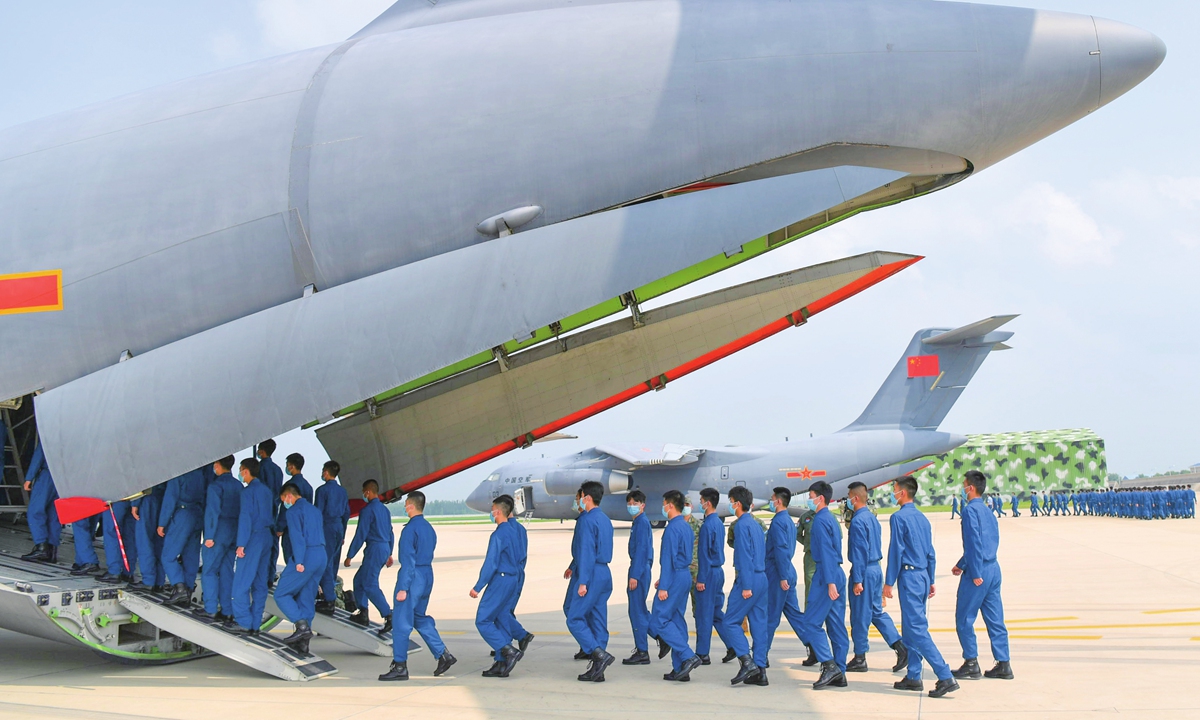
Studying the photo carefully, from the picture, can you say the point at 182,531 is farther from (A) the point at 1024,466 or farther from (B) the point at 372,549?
(A) the point at 1024,466

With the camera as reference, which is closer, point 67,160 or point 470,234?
point 470,234

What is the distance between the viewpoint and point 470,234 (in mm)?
6598

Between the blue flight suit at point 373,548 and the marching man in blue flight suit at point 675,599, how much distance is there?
9.34 ft

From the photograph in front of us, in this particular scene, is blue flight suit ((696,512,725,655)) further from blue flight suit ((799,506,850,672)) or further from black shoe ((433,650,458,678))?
black shoe ((433,650,458,678))

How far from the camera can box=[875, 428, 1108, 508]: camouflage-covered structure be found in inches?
1882

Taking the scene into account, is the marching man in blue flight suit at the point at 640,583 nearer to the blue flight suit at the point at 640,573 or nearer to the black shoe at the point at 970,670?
the blue flight suit at the point at 640,573

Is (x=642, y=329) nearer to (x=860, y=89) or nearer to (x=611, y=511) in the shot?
(x=860, y=89)

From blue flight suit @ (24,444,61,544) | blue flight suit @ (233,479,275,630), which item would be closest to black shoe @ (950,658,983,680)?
blue flight suit @ (233,479,275,630)

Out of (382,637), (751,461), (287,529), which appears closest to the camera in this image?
(287,529)

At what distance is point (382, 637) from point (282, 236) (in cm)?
411

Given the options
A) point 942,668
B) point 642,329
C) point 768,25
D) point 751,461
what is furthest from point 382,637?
point 751,461

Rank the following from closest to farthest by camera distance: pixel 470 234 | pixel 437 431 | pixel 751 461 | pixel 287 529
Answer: pixel 470 234 → pixel 287 529 → pixel 437 431 → pixel 751 461

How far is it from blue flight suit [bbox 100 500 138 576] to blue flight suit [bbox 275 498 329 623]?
1822mm

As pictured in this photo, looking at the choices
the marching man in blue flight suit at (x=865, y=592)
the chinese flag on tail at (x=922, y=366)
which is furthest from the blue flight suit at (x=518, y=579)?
the chinese flag on tail at (x=922, y=366)
